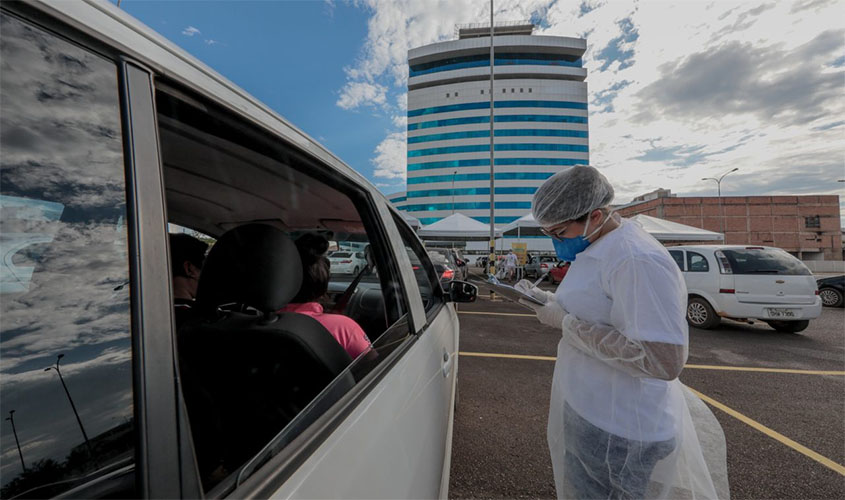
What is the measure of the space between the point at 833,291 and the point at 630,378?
1313 centimetres

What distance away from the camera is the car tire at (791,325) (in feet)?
21.3

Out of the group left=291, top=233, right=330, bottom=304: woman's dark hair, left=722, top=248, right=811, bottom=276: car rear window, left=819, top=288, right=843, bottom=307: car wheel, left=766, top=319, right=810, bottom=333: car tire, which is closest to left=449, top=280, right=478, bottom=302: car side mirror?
left=291, top=233, right=330, bottom=304: woman's dark hair

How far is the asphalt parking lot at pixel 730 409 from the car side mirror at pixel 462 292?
1.25 metres

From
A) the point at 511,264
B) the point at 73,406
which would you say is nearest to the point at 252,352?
the point at 73,406

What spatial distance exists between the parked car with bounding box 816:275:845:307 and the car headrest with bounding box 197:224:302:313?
14.1m

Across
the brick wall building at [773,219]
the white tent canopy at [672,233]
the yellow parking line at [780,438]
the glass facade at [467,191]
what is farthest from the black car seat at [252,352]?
the glass facade at [467,191]

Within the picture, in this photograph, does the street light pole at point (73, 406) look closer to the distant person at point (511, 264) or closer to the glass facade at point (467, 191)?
the distant person at point (511, 264)

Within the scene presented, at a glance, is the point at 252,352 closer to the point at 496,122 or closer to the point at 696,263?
the point at 696,263

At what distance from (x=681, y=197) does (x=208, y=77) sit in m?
55.1

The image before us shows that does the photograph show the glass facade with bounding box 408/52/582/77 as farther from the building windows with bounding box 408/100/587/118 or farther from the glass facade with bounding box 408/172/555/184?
the glass facade with bounding box 408/172/555/184

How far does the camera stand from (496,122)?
6456 centimetres

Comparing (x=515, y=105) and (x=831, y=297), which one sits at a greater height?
(x=515, y=105)

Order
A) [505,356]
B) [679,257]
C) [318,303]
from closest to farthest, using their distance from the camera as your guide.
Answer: [318,303] < [505,356] < [679,257]

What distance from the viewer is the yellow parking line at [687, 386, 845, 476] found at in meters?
2.57
